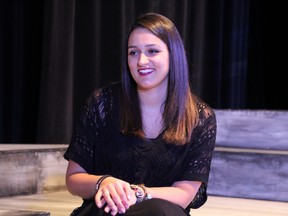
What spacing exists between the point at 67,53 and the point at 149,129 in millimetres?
1959

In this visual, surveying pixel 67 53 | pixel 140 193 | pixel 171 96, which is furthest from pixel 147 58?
pixel 67 53

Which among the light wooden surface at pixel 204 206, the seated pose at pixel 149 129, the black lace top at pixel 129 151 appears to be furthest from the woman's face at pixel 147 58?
the light wooden surface at pixel 204 206

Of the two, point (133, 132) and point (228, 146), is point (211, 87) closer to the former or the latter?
point (228, 146)

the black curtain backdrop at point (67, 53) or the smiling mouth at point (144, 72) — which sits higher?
the smiling mouth at point (144, 72)

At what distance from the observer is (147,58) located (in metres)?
1.89

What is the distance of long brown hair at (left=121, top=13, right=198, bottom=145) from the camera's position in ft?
6.26

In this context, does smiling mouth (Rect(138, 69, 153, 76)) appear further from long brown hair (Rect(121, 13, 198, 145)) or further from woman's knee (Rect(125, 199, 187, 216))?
woman's knee (Rect(125, 199, 187, 216))

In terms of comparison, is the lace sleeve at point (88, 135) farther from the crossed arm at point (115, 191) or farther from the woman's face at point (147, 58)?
the woman's face at point (147, 58)

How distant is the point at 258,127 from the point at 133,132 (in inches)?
73.0

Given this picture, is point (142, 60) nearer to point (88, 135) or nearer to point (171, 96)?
point (171, 96)

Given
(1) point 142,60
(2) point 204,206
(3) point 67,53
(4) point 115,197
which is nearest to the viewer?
(4) point 115,197

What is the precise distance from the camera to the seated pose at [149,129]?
6.21 ft

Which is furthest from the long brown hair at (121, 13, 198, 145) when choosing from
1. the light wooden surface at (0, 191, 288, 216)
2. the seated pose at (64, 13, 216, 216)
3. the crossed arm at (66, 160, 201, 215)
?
the light wooden surface at (0, 191, 288, 216)

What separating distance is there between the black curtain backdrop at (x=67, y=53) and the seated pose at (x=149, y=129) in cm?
186
